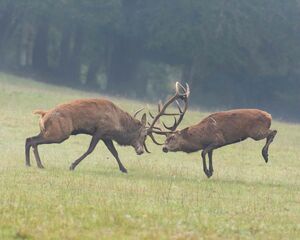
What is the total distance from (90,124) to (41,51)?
35.5 metres

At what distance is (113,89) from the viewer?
163 ft

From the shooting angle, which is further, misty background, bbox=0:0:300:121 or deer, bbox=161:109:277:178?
misty background, bbox=0:0:300:121

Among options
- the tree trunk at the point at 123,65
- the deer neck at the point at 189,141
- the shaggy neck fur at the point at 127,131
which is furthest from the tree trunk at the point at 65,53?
the deer neck at the point at 189,141

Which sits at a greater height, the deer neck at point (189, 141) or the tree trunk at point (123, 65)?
the tree trunk at point (123, 65)

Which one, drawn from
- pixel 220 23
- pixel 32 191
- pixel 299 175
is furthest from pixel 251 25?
pixel 32 191

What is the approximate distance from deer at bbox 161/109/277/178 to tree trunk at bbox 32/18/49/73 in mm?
34475

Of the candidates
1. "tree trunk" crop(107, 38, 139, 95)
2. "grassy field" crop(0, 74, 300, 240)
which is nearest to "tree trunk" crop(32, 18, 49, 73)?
"tree trunk" crop(107, 38, 139, 95)

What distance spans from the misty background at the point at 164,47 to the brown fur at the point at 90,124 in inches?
1227

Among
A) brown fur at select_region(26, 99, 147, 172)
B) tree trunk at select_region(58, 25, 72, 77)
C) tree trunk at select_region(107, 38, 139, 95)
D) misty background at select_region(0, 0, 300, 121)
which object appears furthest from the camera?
tree trunk at select_region(107, 38, 139, 95)

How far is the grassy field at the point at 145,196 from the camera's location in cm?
884

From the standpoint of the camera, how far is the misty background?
48.8 meters

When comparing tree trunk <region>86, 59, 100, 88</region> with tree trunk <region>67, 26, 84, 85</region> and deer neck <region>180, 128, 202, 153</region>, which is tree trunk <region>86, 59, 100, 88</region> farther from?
deer neck <region>180, 128, 202, 153</region>

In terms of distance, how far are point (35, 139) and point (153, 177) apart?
98.4 inches

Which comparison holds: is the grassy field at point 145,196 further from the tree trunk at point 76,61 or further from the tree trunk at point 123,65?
the tree trunk at point 123,65
